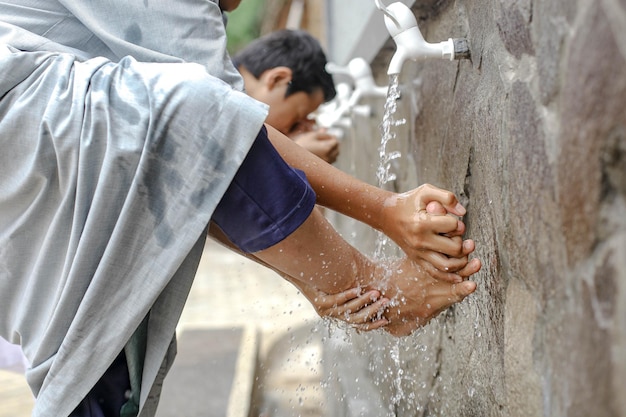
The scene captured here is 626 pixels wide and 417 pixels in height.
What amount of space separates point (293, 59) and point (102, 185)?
207 cm

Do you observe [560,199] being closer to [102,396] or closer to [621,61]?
[621,61]

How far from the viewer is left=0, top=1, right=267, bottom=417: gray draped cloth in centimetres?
145

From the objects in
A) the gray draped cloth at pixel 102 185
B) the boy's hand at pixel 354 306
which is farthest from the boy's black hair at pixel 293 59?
Result: the gray draped cloth at pixel 102 185

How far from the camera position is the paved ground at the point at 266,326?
3.36 meters

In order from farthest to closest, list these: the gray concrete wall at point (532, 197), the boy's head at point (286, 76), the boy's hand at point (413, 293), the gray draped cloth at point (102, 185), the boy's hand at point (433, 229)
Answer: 1. the boy's head at point (286, 76)
2. the boy's hand at point (413, 293)
3. the boy's hand at point (433, 229)
4. the gray draped cloth at point (102, 185)
5. the gray concrete wall at point (532, 197)

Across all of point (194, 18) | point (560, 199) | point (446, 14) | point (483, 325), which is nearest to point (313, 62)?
point (446, 14)

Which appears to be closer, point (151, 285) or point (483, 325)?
point (151, 285)

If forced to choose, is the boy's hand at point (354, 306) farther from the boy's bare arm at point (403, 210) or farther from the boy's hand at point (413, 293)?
the boy's bare arm at point (403, 210)

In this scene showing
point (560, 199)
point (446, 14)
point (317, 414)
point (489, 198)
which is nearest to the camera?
point (560, 199)

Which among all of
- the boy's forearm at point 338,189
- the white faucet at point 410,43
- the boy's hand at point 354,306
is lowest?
the boy's hand at point 354,306

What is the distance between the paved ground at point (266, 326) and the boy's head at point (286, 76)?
33.4 inches

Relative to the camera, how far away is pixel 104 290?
1.51m

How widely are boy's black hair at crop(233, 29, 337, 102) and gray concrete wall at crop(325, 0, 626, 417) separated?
1034mm

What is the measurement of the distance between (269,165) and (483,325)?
2.05 feet
